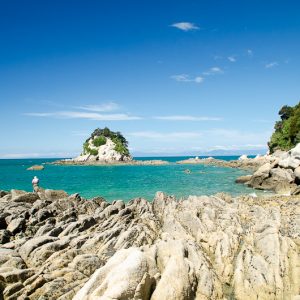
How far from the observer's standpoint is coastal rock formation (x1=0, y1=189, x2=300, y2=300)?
46.4ft

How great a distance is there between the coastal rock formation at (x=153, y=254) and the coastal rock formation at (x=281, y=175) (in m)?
25.3

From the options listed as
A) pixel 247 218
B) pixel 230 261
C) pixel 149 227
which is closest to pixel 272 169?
pixel 247 218

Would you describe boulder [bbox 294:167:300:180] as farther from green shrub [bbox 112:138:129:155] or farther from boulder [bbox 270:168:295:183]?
green shrub [bbox 112:138:129:155]

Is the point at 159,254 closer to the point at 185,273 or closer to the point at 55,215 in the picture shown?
the point at 185,273

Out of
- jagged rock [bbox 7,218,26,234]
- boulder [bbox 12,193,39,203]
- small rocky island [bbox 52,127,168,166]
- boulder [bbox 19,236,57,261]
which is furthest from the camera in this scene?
small rocky island [bbox 52,127,168,166]

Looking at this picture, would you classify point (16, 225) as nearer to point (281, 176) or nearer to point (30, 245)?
point (30, 245)

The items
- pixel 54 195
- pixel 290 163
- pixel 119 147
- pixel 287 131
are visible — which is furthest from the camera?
pixel 119 147

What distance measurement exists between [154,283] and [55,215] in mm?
18881

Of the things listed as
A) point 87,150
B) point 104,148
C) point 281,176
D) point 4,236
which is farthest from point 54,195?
point 87,150

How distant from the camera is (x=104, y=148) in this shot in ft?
602

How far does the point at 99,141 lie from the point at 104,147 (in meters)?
4.35

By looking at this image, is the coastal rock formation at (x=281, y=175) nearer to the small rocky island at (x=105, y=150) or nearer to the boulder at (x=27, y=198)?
the boulder at (x=27, y=198)

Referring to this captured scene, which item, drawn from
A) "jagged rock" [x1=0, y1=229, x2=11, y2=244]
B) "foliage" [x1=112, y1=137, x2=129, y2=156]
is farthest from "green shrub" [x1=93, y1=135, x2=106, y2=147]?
"jagged rock" [x1=0, y1=229, x2=11, y2=244]

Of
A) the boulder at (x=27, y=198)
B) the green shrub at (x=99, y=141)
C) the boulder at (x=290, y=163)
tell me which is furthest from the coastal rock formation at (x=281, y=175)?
the green shrub at (x=99, y=141)
